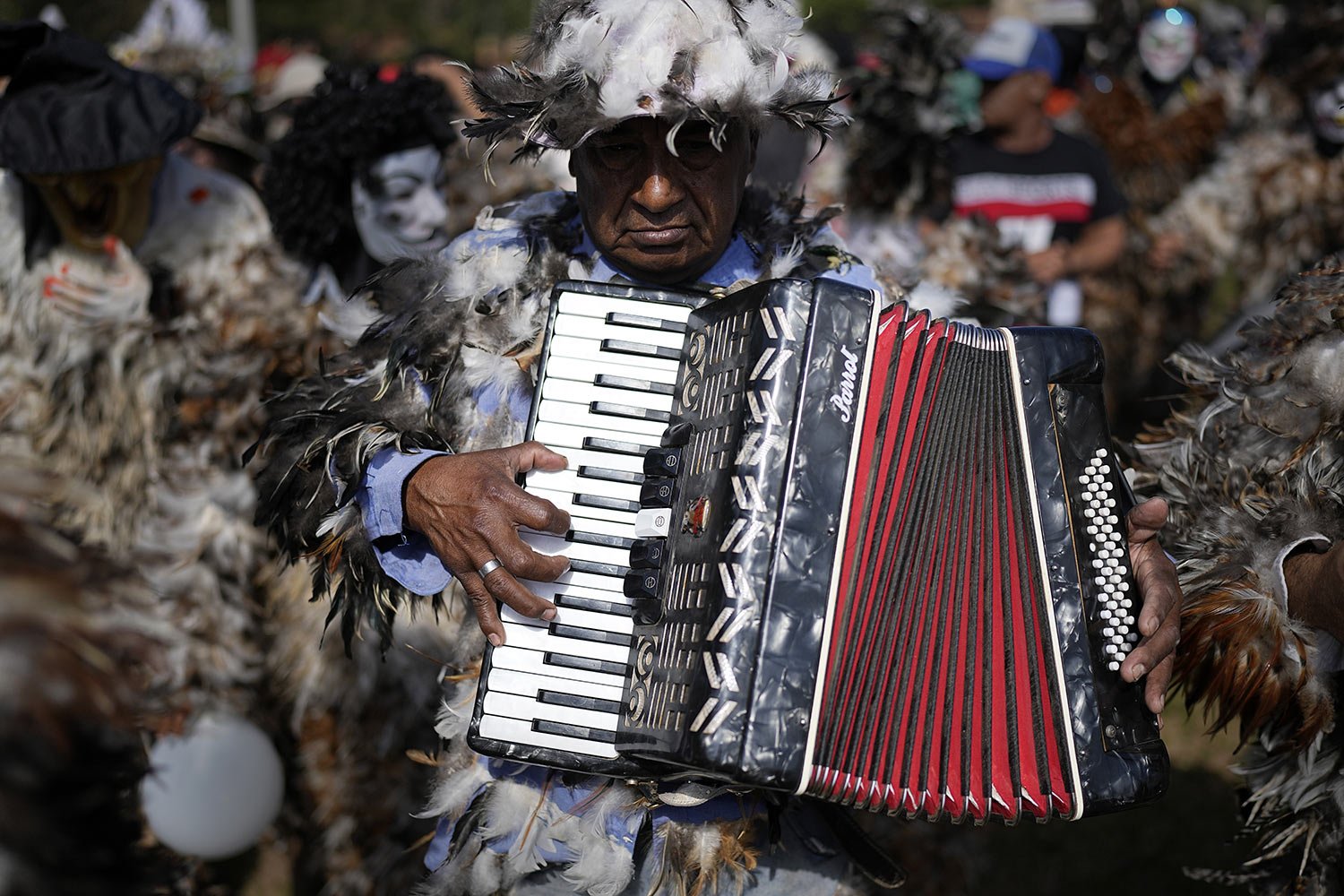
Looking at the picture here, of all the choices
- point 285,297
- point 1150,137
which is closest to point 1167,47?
point 1150,137

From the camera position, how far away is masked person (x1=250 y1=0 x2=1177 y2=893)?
7.11 ft

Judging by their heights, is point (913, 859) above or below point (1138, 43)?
below

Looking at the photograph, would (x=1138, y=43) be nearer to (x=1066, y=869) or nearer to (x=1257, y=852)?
(x=1066, y=869)

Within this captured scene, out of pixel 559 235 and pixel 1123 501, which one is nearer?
pixel 1123 501

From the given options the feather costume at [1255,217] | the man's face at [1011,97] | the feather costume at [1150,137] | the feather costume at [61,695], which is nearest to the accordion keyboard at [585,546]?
the feather costume at [61,695]

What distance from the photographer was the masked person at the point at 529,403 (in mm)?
2166

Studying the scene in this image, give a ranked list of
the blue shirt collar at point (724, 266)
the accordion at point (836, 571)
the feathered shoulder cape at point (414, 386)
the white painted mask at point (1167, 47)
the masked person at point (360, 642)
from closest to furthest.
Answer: the accordion at point (836, 571)
the feathered shoulder cape at point (414, 386)
the blue shirt collar at point (724, 266)
the masked person at point (360, 642)
the white painted mask at point (1167, 47)

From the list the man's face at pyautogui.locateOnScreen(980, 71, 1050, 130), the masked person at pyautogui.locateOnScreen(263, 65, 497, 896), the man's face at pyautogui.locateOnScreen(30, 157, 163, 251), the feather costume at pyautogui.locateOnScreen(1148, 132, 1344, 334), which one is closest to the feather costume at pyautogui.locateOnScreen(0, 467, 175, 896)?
the masked person at pyautogui.locateOnScreen(263, 65, 497, 896)

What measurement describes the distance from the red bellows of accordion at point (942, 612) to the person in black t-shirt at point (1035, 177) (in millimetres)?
3295

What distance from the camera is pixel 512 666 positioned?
2.15 m

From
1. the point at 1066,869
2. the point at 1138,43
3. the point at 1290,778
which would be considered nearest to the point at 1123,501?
the point at 1290,778

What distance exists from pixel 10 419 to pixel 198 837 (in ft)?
4.18

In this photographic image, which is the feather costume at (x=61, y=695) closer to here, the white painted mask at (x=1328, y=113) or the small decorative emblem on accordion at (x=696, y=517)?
the small decorative emblem on accordion at (x=696, y=517)

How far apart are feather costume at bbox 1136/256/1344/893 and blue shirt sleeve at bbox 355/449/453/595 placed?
135 cm
